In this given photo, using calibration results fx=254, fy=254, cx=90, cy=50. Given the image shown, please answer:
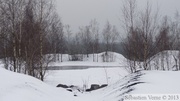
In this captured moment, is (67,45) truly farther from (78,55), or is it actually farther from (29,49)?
(29,49)

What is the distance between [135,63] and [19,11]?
8.64 metres

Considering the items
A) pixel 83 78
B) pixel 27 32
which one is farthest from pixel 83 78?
pixel 27 32

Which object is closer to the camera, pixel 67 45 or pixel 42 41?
pixel 42 41

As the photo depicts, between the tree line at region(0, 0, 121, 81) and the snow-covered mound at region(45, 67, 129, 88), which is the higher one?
the tree line at region(0, 0, 121, 81)

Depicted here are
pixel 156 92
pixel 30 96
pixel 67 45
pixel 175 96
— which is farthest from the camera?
pixel 67 45

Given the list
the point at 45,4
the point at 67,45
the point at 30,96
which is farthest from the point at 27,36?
the point at 67,45

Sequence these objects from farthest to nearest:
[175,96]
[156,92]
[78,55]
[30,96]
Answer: [78,55], [30,96], [156,92], [175,96]

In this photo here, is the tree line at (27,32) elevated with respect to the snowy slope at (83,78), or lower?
elevated

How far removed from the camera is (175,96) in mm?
4871

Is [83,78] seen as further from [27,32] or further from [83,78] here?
[27,32]

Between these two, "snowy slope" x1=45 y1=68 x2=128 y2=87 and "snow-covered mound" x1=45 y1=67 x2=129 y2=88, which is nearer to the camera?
"snow-covered mound" x1=45 y1=67 x2=129 y2=88

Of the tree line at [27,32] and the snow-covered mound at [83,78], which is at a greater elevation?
the tree line at [27,32]

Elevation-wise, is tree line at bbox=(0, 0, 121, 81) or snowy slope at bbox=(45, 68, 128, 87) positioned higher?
tree line at bbox=(0, 0, 121, 81)

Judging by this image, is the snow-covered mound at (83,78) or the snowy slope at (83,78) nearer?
the snow-covered mound at (83,78)
